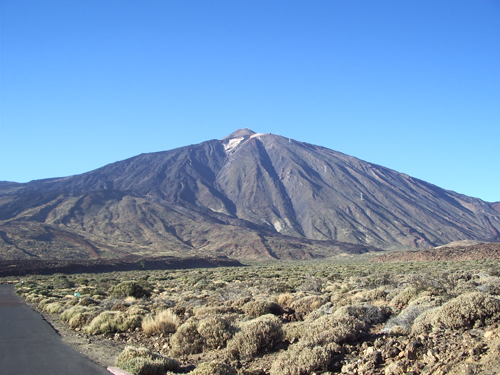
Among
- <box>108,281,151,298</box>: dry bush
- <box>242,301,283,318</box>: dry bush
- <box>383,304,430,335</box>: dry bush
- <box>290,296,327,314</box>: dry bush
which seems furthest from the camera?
<box>108,281,151,298</box>: dry bush

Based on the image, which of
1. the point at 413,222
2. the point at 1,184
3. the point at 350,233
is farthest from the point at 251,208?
the point at 1,184

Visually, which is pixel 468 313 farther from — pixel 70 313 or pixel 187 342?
pixel 70 313

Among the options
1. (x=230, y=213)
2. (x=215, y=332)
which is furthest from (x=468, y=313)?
(x=230, y=213)

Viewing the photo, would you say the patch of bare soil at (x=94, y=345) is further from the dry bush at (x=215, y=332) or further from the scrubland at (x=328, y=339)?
the dry bush at (x=215, y=332)

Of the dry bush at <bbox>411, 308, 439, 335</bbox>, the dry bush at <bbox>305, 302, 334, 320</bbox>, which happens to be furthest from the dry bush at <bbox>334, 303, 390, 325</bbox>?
the dry bush at <bbox>411, 308, 439, 335</bbox>

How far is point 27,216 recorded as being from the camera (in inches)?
4063

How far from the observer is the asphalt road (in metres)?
7.94

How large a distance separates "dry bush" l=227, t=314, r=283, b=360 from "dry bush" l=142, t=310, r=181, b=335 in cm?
343

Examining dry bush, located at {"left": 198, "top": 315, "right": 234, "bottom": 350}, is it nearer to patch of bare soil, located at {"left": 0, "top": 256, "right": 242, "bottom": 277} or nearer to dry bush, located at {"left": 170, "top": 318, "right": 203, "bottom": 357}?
dry bush, located at {"left": 170, "top": 318, "right": 203, "bottom": 357}

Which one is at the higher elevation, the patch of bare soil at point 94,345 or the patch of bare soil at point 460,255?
the patch of bare soil at point 94,345

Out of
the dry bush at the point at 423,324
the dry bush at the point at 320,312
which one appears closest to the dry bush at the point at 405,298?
the dry bush at the point at 320,312

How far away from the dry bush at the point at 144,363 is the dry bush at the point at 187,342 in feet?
3.75

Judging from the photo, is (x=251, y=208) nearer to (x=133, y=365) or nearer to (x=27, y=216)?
(x=27, y=216)

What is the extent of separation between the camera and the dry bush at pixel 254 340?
8297 mm
